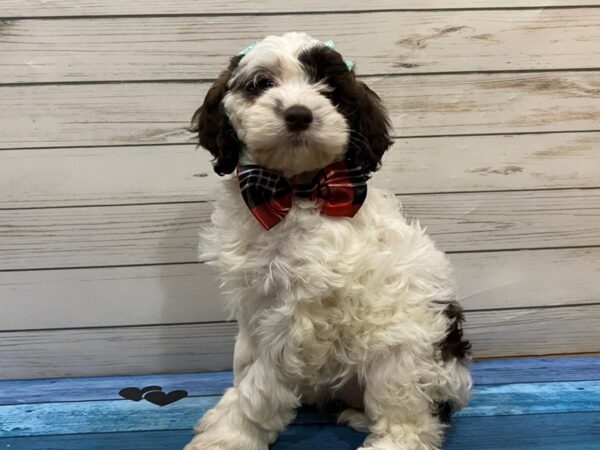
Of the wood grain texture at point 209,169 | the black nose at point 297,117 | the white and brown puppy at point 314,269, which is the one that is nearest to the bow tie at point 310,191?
the white and brown puppy at point 314,269

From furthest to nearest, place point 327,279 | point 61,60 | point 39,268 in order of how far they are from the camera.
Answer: point 39,268
point 61,60
point 327,279

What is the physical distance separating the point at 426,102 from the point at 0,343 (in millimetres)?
1757

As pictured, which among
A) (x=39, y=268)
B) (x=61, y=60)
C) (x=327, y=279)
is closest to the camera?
(x=327, y=279)

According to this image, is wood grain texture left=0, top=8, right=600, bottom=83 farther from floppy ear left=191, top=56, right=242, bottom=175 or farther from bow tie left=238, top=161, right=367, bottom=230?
bow tie left=238, top=161, right=367, bottom=230

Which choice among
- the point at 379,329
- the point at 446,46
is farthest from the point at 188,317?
the point at 446,46

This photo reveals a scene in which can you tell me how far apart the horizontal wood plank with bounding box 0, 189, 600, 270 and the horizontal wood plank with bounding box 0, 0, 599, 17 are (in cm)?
65

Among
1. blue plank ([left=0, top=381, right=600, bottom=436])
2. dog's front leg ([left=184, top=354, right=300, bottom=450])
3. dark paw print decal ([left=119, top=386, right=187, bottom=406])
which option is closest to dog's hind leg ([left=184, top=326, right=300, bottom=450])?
dog's front leg ([left=184, top=354, right=300, bottom=450])

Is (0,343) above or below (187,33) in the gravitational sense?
below

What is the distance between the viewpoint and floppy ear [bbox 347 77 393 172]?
146 centimetres

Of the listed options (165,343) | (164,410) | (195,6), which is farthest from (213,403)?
(195,6)

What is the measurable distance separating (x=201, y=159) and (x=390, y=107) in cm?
68

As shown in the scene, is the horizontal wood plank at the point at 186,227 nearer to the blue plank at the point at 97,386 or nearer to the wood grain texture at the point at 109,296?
the wood grain texture at the point at 109,296

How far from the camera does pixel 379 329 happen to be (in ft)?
4.84

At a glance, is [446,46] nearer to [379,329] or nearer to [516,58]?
[516,58]
